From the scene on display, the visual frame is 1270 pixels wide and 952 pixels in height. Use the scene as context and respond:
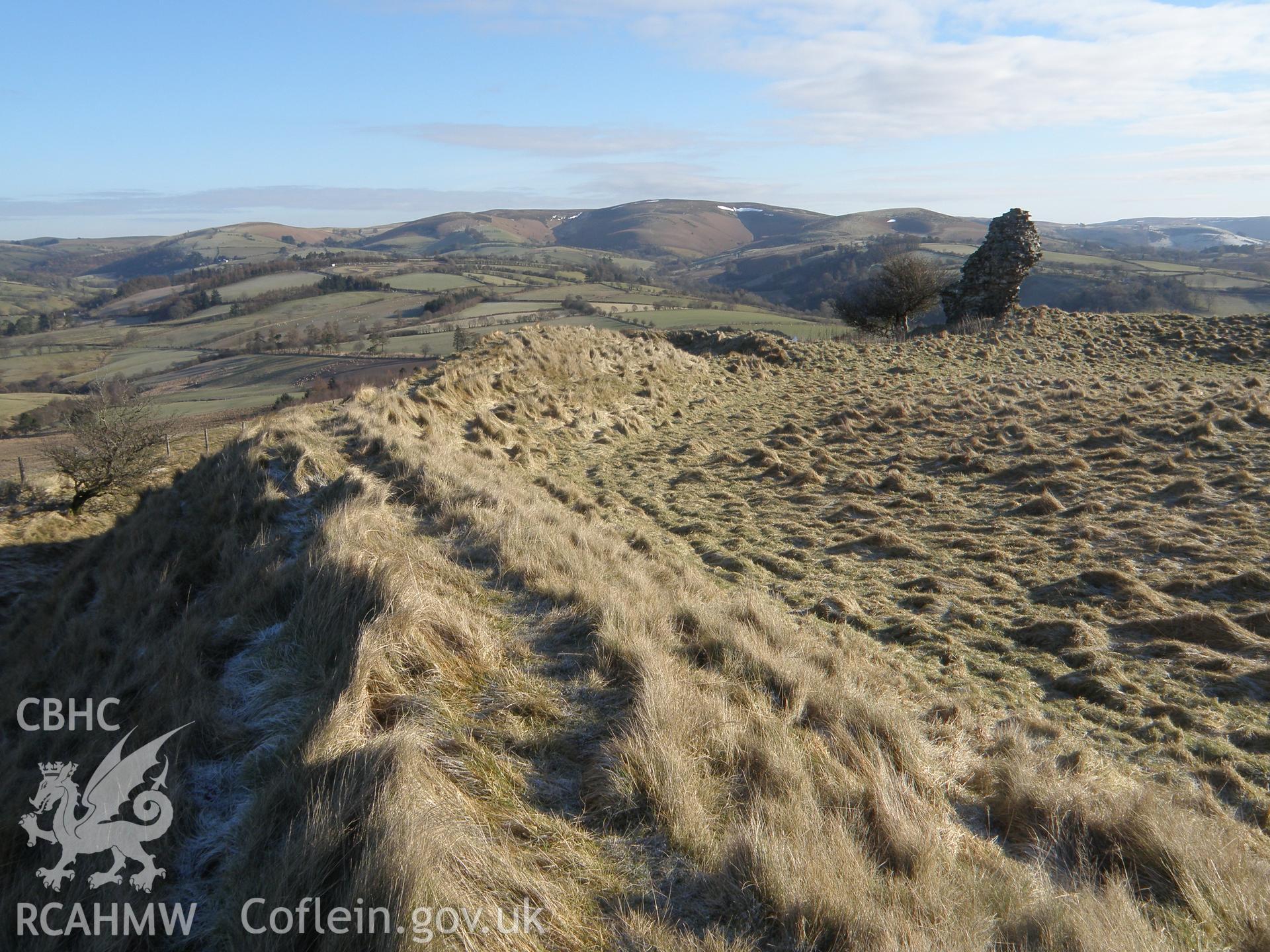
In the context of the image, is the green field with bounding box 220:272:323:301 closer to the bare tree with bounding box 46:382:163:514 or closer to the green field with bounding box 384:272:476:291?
the green field with bounding box 384:272:476:291

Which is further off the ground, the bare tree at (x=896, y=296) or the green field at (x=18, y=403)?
the bare tree at (x=896, y=296)

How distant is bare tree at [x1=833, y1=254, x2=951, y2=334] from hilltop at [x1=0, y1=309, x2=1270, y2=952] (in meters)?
26.0

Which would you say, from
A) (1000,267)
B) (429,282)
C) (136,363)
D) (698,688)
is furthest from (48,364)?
(698,688)

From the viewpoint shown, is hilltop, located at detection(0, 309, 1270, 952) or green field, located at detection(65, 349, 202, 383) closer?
hilltop, located at detection(0, 309, 1270, 952)

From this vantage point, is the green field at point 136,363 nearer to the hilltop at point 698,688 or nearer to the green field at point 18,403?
the green field at point 18,403

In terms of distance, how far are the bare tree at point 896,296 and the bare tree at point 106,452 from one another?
35.3 meters

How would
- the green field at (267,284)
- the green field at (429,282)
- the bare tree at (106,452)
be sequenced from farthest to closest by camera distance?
the green field at (267,284), the green field at (429,282), the bare tree at (106,452)

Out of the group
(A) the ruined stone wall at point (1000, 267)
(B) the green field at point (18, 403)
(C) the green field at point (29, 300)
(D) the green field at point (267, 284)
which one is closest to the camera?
(A) the ruined stone wall at point (1000, 267)

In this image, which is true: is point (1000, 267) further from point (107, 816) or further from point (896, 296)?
point (107, 816)

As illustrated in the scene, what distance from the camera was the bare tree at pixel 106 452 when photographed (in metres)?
19.1

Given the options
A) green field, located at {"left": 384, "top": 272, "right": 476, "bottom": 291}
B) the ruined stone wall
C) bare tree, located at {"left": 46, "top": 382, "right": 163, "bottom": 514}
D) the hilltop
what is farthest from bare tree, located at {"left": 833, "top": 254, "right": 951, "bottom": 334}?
green field, located at {"left": 384, "top": 272, "right": 476, "bottom": 291}

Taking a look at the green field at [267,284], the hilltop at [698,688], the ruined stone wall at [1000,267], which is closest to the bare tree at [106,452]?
the hilltop at [698,688]

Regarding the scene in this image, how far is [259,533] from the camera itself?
7766 millimetres

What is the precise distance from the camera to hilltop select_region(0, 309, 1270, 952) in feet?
9.27
